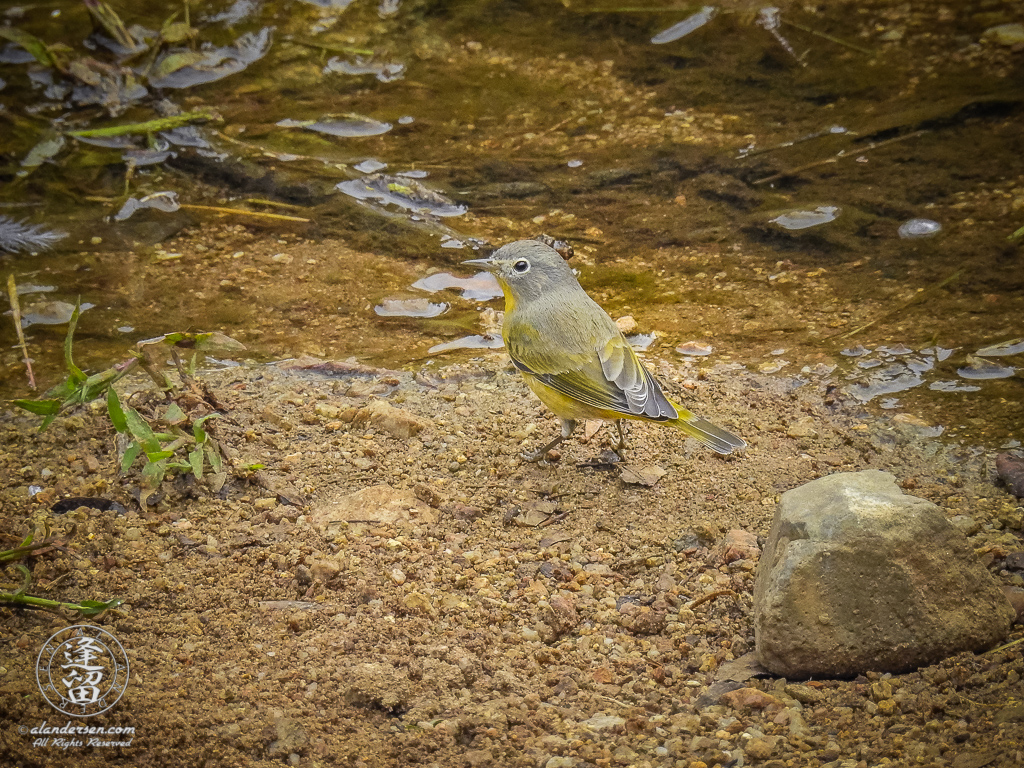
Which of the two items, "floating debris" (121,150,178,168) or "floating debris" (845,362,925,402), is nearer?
"floating debris" (845,362,925,402)

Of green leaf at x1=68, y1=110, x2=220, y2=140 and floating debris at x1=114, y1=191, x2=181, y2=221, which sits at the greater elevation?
green leaf at x1=68, y1=110, x2=220, y2=140

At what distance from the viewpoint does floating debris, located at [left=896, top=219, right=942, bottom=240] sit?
19.3ft

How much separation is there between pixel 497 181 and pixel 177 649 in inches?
181

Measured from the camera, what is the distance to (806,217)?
617cm

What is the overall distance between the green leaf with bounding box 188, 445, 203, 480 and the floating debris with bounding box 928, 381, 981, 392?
3.75m

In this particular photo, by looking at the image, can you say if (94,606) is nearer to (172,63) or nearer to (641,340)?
(641,340)

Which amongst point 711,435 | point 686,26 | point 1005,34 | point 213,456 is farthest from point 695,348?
point 1005,34

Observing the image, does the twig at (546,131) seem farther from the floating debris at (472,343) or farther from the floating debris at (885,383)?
the floating debris at (885,383)

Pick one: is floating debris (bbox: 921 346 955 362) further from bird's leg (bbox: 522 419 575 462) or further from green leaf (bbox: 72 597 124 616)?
green leaf (bbox: 72 597 124 616)

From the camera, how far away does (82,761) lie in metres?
2.61

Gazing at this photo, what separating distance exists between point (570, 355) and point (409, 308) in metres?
1.57

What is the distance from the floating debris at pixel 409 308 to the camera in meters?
5.65

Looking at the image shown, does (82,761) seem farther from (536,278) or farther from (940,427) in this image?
(940,427)

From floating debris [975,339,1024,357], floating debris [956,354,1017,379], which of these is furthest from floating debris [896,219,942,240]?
floating debris [956,354,1017,379]
